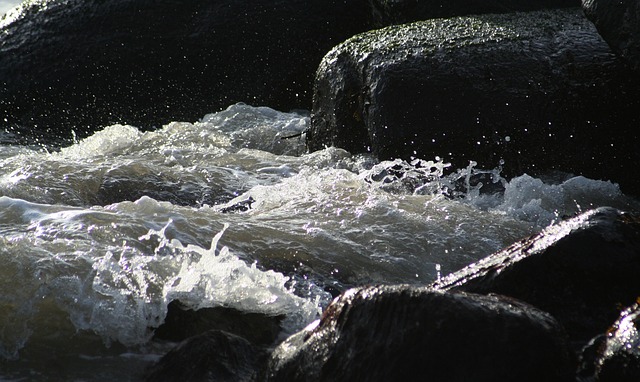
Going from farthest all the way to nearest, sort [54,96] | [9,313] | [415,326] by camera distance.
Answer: [54,96] < [9,313] < [415,326]

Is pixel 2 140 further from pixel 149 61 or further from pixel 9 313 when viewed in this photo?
pixel 9 313

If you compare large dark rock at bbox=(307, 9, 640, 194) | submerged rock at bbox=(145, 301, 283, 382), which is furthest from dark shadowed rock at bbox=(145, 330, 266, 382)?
large dark rock at bbox=(307, 9, 640, 194)

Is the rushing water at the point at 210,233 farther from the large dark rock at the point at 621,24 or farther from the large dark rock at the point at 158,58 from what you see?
the large dark rock at the point at 158,58

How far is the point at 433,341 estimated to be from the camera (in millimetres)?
2461

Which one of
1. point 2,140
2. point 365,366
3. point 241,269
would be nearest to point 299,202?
point 241,269

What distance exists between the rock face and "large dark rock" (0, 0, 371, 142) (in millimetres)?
6497

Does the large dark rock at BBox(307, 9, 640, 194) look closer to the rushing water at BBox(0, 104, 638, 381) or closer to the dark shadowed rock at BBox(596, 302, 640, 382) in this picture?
the rushing water at BBox(0, 104, 638, 381)

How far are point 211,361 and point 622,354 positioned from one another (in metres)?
1.32

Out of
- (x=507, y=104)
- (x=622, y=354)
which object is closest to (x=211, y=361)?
(x=622, y=354)

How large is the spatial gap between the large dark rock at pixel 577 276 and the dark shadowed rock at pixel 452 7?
17.3ft

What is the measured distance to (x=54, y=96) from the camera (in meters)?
8.94

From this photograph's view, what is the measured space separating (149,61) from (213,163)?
2773mm

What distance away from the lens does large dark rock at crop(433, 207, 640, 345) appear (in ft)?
10.2

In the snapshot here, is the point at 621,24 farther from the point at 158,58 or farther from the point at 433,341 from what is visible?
the point at 158,58
